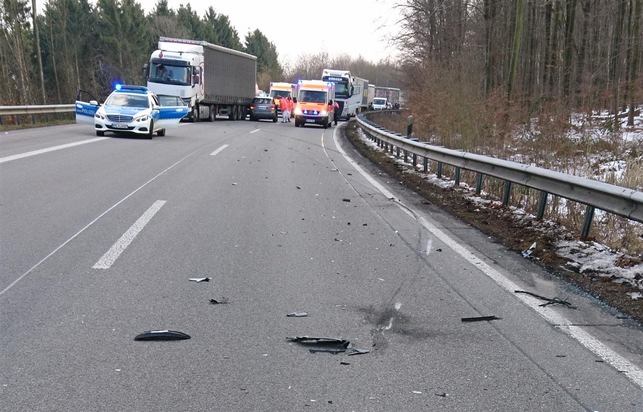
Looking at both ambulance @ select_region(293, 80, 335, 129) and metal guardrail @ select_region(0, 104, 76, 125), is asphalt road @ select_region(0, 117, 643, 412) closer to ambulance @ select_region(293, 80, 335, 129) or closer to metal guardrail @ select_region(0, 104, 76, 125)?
metal guardrail @ select_region(0, 104, 76, 125)

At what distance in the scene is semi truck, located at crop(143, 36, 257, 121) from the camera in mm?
32344

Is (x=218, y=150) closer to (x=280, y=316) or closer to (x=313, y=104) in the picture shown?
(x=280, y=316)

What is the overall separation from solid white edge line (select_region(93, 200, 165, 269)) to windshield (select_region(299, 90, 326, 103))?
2931 cm

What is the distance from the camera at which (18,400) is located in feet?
10.6

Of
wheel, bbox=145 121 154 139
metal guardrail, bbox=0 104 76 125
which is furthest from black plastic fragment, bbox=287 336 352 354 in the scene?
metal guardrail, bbox=0 104 76 125

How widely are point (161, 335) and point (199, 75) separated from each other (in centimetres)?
3108

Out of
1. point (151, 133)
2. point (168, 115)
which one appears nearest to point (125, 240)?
point (151, 133)

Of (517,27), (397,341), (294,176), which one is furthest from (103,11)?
(397,341)

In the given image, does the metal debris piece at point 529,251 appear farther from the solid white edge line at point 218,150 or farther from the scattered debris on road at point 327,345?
the solid white edge line at point 218,150

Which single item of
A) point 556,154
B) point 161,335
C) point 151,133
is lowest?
point 161,335

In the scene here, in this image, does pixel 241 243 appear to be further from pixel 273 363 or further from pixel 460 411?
pixel 460 411

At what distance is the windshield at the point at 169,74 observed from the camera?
3228cm

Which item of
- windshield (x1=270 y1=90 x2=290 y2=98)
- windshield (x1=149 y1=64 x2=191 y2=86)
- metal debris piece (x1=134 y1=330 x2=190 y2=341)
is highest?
windshield (x1=149 y1=64 x2=191 y2=86)

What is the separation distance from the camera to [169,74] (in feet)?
106
